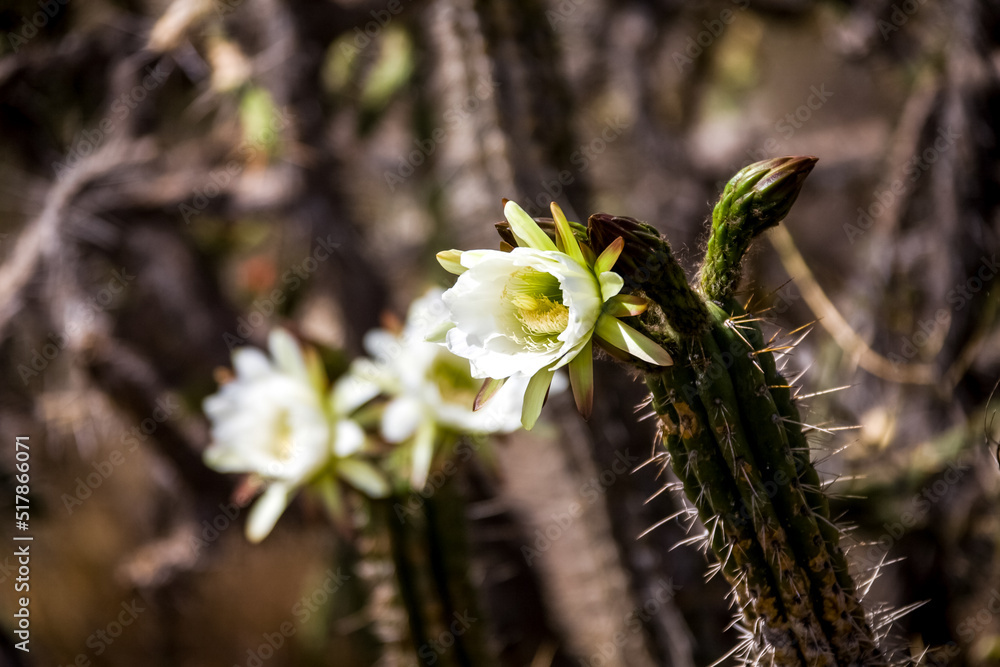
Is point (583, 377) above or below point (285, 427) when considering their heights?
above

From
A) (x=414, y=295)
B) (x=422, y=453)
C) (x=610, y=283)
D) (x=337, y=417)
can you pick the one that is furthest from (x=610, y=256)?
(x=414, y=295)

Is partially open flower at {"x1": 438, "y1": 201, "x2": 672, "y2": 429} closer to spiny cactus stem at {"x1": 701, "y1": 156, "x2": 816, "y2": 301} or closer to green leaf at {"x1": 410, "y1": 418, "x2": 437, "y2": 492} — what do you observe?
spiny cactus stem at {"x1": 701, "y1": 156, "x2": 816, "y2": 301}

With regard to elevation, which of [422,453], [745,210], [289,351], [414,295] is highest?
[745,210]

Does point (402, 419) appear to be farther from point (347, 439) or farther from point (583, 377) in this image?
point (583, 377)

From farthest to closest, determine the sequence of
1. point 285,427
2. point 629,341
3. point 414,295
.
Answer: point 414,295 < point 285,427 < point 629,341

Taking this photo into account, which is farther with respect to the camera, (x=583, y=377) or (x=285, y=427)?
(x=285, y=427)

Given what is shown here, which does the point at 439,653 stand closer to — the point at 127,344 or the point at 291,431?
the point at 291,431

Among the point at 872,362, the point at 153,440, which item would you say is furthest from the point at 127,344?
the point at 872,362

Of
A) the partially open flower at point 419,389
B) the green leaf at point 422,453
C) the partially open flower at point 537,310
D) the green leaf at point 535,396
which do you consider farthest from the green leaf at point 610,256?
the green leaf at point 422,453
